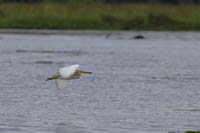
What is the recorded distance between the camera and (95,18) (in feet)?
136

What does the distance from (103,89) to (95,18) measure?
23.7 metres

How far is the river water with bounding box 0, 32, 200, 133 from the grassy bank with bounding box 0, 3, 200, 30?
25.7 ft

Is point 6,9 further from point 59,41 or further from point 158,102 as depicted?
point 158,102

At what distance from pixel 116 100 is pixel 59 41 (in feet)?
57.0

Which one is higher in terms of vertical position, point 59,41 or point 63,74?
point 63,74

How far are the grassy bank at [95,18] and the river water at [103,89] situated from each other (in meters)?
7.85

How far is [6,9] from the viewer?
139ft

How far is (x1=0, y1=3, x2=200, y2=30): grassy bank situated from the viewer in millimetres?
40469

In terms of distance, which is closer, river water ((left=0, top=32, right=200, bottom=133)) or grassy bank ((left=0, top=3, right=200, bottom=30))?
river water ((left=0, top=32, right=200, bottom=133))

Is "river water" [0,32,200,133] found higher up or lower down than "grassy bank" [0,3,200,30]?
higher up

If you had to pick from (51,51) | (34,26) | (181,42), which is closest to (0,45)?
(51,51)

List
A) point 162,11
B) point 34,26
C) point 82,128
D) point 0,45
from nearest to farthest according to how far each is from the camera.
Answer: point 82,128, point 0,45, point 34,26, point 162,11

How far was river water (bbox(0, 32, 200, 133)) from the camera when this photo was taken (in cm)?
1343

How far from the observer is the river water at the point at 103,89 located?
13.4m
